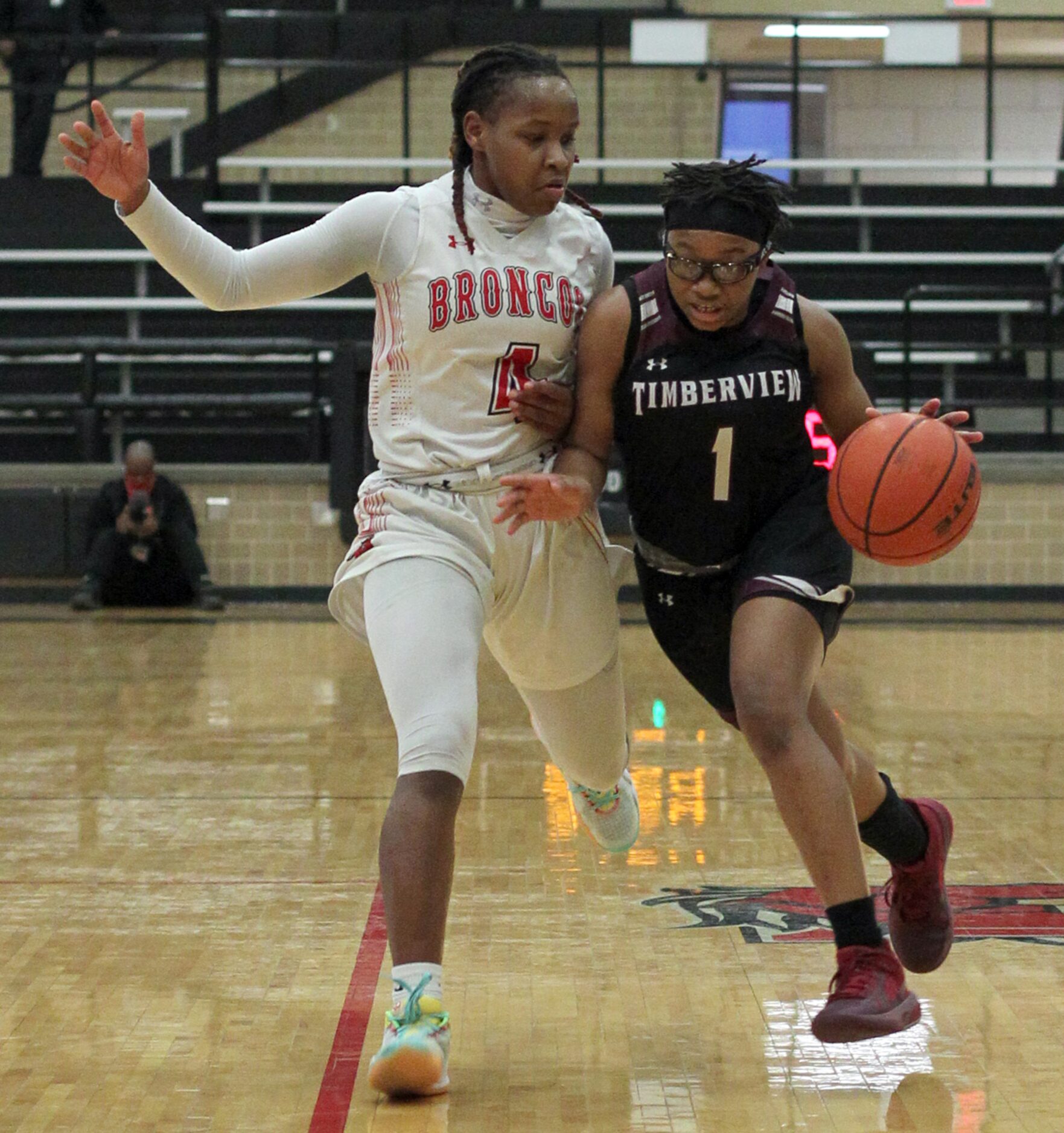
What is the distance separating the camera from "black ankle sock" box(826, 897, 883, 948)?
2.76 meters

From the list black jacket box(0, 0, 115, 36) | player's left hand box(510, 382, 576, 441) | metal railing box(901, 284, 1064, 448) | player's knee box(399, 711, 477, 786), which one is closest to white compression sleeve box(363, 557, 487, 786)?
player's knee box(399, 711, 477, 786)

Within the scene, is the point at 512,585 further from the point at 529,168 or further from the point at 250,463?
the point at 250,463

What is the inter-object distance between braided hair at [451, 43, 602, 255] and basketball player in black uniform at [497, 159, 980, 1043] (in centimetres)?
Result: 31

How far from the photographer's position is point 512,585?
3.10m

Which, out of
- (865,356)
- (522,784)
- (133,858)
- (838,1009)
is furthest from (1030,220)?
(838,1009)

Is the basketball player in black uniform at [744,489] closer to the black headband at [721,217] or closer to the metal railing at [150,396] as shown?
the black headband at [721,217]

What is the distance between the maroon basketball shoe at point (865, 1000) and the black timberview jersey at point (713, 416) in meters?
0.76

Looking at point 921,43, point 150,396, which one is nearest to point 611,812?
point 150,396

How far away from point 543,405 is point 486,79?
2.01 feet

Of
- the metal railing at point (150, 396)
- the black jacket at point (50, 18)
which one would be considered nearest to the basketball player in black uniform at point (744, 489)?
the metal railing at point (150, 396)

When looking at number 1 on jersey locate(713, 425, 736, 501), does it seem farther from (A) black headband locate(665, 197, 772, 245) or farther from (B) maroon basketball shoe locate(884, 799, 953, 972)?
(B) maroon basketball shoe locate(884, 799, 953, 972)

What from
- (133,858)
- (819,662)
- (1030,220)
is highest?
(1030,220)

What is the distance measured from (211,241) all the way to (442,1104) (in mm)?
1502

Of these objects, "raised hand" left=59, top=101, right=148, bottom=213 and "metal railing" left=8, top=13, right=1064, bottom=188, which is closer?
"raised hand" left=59, top=101, right=148, bottom=213
